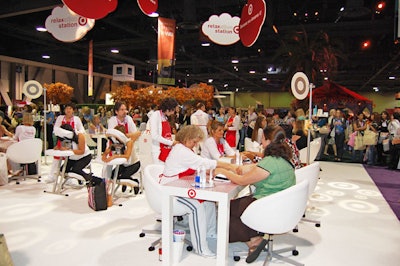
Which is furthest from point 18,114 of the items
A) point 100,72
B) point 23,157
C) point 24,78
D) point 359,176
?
point 100,72

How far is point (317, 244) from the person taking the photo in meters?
3.58

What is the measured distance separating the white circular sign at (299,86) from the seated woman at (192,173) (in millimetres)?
2785

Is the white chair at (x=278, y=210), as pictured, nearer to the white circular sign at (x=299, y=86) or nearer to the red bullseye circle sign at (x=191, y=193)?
the red bullseye circle sign at (x=191, y=193)

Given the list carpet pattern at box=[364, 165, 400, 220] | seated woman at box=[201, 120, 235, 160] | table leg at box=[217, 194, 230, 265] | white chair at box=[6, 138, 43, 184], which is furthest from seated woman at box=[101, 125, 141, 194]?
carpet pattern at box=[364, 165, 400, 220]

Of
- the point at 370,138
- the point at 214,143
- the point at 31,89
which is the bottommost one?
the point at 370,138

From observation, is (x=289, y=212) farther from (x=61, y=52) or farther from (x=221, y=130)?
(x=61, y=52)

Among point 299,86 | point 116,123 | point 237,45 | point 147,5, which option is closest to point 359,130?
point 299,86

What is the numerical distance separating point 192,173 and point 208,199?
0.63 meters

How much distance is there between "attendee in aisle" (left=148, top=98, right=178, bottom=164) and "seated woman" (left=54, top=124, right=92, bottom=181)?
1033mm

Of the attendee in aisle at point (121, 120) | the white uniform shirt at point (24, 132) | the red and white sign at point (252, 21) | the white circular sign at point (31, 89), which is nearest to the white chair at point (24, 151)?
the white uniform shirt at point (24, 132)

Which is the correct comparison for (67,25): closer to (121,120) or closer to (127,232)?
(121,120)

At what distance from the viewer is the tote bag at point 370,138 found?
28.5 ft

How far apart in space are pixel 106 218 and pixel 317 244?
2350mm

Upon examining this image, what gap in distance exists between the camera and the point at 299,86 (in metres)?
5.67
